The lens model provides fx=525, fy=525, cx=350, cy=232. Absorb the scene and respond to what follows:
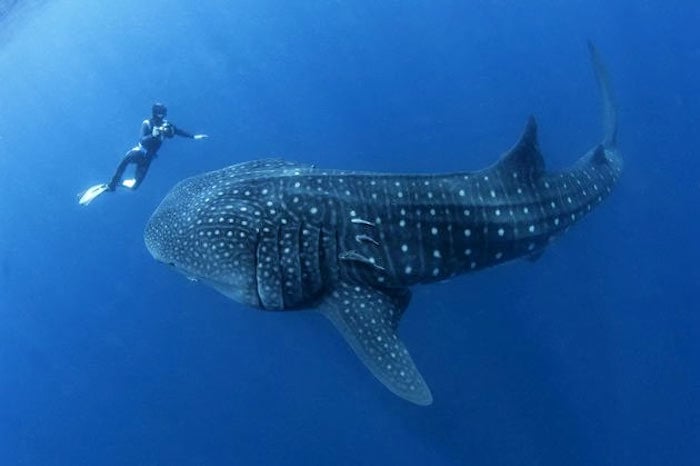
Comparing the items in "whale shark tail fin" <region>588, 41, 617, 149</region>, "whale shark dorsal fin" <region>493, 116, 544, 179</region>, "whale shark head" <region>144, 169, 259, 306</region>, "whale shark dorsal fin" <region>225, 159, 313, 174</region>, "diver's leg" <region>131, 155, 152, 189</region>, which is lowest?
"whale shark head" <region>144, 169, 259, 306</region>

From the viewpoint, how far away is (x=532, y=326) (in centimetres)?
990

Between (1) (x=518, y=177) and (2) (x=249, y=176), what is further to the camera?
(1) (x=518, y=177)

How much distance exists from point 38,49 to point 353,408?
38.8 m

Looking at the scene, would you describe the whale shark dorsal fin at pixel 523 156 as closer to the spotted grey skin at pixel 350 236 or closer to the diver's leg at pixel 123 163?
the spotted grey skin at pixel 350 236

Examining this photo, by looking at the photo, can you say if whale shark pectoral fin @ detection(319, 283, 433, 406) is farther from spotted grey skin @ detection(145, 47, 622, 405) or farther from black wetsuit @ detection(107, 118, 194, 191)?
black wetsuit @ detection(107, 118, 194, 191)

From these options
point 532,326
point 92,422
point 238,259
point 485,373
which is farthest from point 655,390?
point 92,422

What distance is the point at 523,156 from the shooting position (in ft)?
18.4

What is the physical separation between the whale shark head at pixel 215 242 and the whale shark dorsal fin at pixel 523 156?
8.86ft

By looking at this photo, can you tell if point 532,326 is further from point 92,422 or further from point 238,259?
point 92,422

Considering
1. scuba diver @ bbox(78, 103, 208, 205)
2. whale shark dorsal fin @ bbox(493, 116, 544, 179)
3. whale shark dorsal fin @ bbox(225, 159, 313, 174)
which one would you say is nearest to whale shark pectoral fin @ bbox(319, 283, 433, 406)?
whale shark dorsal fin @ bbox(225, 159, 313, 174)

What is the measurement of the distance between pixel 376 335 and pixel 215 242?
172 cm

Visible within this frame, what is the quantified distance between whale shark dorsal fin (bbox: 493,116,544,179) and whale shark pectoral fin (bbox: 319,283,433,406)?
6.28 ft

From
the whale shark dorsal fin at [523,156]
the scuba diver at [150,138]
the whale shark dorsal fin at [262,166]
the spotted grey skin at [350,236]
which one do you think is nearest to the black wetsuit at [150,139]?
the scuba diver at [150,138]

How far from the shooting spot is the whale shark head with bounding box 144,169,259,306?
4.78 metres
